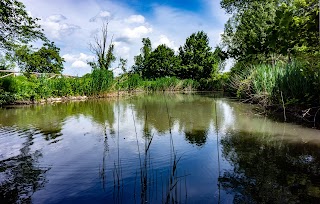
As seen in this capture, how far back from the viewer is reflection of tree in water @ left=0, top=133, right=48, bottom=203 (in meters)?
2.53

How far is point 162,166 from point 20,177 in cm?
165

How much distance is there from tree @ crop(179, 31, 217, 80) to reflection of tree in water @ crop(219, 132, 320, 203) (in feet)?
102

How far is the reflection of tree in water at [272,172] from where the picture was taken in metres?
2.54

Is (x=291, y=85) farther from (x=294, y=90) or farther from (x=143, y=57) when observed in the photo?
(x=143, y=57)

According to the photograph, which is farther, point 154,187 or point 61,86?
point 61,86

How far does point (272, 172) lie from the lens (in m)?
3.17

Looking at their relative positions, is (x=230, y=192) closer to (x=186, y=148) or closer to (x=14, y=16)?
(x=186, y=148)

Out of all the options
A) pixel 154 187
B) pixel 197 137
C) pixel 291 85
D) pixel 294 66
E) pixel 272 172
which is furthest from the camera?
pixel 294 66

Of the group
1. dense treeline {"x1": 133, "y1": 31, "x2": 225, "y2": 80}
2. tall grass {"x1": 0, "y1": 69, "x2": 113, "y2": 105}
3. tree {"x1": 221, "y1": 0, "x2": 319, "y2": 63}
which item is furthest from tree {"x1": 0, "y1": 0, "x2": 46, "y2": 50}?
dense treeline {"x1": 133, "y1": 31, "x2": 225, "y2": 80}

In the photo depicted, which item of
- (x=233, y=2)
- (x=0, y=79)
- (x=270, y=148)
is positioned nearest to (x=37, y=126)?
(x=270, y=148)

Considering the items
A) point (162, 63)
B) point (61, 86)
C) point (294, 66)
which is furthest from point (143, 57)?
point (294, 66)

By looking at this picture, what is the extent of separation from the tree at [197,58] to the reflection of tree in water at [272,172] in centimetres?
3100

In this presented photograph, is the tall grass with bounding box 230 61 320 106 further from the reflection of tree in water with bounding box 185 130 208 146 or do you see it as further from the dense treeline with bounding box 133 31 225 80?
the dense treeline with bounding box 133 31 225 80

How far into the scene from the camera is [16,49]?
898 cm
